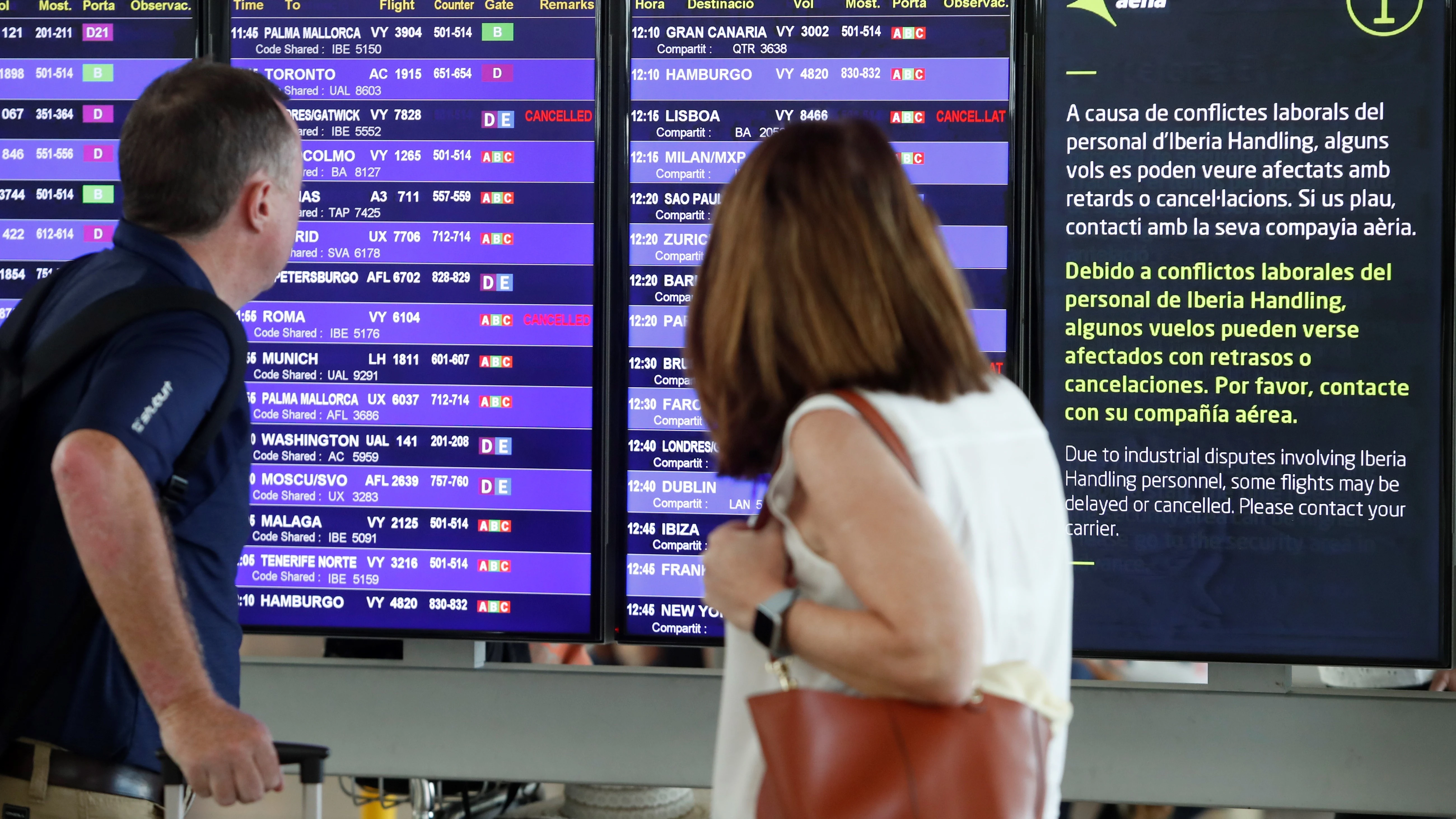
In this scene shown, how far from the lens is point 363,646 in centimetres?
302

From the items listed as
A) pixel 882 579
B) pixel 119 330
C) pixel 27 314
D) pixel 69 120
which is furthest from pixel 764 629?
pixel 69 120

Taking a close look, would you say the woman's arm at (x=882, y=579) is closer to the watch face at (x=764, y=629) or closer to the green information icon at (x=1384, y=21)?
the watch face at (x=764, y=629)

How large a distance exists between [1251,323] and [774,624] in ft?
6.46

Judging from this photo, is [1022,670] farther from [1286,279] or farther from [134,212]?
[1286,279]

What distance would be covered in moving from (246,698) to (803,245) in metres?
2.42

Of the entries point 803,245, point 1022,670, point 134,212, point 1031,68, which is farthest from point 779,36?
point 1022,670

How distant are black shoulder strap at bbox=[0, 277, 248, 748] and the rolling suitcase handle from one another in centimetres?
19

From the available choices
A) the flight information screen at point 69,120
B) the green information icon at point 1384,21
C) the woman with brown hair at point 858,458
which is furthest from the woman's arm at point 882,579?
the flight information screen at point 69,120

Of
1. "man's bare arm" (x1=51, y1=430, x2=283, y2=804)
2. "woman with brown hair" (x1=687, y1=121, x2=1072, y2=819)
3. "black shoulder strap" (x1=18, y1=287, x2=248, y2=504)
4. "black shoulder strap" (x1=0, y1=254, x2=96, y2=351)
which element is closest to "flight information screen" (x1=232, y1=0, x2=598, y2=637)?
"black shoulder strap" (x1=0, y1=254, x2=96, y2=351)

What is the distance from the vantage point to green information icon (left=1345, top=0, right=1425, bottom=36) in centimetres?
271

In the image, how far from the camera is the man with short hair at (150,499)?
150 cm

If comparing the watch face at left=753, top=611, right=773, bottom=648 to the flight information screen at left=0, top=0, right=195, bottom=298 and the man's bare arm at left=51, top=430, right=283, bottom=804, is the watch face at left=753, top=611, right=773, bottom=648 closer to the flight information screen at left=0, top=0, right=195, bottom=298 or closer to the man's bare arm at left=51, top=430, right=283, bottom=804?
the man's bare arm at left=51, top=430, right=283, bottom=804

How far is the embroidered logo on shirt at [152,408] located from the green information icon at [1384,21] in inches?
102

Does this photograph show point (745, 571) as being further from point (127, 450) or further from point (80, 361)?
point (80, 361)
